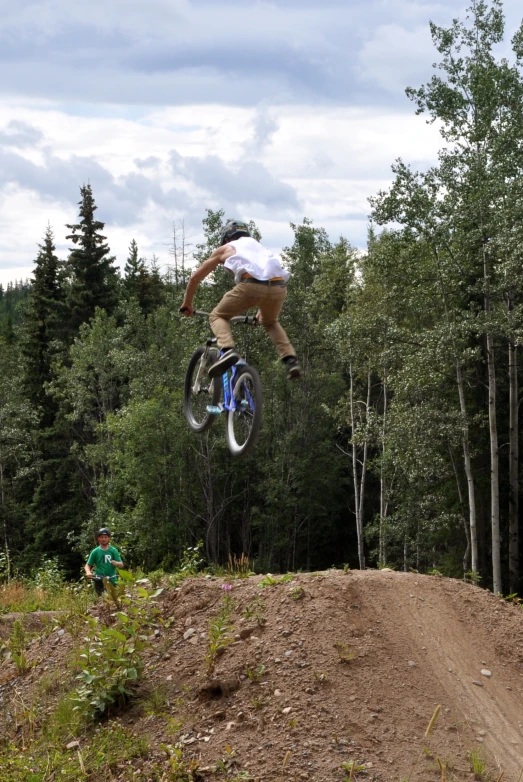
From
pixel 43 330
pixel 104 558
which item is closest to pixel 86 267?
pixel 43 330

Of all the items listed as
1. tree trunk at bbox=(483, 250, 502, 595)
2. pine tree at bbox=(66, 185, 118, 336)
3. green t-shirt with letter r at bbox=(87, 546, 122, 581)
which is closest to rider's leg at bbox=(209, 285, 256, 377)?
green t-shirt with letter r at bbox=(87, 546, 122, 581)

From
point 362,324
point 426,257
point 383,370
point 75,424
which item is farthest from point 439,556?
point 75,424

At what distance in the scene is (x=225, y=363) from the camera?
8.04 meters

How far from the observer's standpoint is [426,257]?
86.2 ft

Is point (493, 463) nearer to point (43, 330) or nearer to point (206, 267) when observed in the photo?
point (206, 267)

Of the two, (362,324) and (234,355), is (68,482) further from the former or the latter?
(234,355)

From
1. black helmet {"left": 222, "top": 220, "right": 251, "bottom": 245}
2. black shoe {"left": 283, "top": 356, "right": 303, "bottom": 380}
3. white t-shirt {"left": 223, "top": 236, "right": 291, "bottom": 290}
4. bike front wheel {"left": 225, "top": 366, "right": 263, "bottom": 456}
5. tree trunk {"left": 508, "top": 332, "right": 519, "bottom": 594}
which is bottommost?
tree trunk {"left": 508, "top": 332, "right": 519, "bottom": 594}

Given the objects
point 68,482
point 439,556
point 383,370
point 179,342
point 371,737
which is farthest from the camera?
point 68,482

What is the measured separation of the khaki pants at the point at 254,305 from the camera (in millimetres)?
7824

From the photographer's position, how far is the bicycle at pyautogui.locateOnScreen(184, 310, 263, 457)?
782 centimetres

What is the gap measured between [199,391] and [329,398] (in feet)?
93.4

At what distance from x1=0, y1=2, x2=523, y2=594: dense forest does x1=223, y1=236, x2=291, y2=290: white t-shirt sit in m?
13.1

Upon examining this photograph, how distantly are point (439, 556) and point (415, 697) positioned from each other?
27.2 meters

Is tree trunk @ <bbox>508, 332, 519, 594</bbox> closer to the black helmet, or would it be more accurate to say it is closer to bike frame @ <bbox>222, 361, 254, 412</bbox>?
bike frame @ <bbox>222, 361, 254, 412</bbox>
